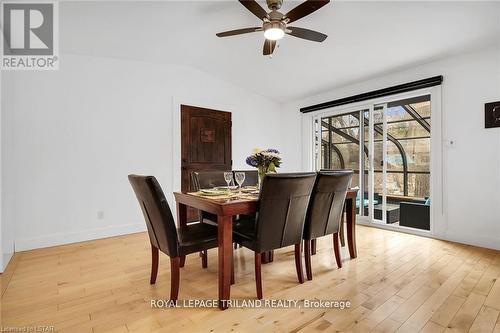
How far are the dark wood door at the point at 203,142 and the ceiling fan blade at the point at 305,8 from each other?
2.49 metres

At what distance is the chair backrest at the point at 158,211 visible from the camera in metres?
1.62

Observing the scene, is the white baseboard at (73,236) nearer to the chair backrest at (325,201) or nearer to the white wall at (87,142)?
the white wall at (87,142)

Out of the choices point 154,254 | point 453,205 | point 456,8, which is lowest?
point 154,254

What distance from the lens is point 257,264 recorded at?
5.91ft

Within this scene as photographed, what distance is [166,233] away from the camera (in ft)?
5.53

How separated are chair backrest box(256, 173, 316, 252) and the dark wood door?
2473 millimetres

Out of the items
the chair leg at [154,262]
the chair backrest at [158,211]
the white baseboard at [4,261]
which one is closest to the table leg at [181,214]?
the chair leg at [154,262]

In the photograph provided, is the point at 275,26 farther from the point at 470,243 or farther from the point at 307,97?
the point at 470,243

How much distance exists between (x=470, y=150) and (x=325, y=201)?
7.27 ft

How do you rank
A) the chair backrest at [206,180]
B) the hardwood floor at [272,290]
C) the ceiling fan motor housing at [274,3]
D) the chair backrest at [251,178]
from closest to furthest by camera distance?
the hardwood floor at [272,290] < the ceiling fan motor housing at [274,3] < the chair backrest at [206,180] < the chair backrest at [251,178]

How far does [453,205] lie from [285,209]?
2.65 m

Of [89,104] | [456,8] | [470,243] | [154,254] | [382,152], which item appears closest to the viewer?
[154,254]

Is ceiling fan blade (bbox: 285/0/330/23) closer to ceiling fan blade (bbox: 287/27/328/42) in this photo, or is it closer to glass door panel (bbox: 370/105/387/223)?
ceiling fan blade (bbox: 287/27/328/42)

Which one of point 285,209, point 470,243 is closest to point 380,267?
point 285,209
